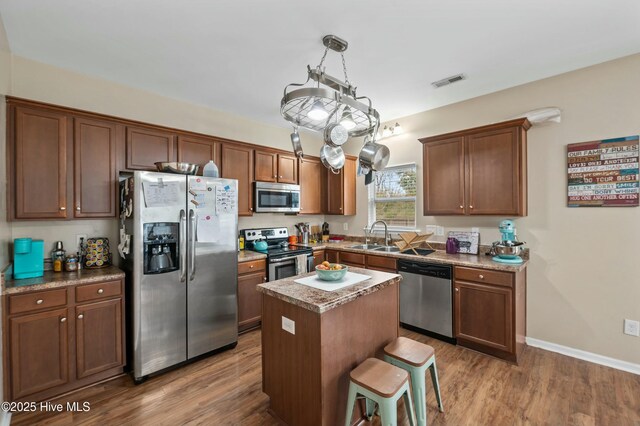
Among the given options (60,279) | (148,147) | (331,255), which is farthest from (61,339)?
(331,255)

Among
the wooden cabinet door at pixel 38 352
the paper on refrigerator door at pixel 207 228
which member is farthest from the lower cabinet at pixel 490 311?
the wooden cabinet door at pixel 38 352

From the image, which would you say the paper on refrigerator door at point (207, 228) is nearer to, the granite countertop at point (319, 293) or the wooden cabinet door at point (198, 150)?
the wooden cabinet door at point (198, 150)

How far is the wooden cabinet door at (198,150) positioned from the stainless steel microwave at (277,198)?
0.68 metres

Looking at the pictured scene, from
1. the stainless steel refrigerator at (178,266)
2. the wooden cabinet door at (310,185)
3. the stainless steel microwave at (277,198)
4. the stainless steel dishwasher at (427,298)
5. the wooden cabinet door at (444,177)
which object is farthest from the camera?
the wooden cabinet door at (310,185)

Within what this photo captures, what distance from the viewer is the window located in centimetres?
406

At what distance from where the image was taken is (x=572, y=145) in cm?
277

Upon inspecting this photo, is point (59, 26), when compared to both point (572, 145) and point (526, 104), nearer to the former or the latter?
point (526, 104)

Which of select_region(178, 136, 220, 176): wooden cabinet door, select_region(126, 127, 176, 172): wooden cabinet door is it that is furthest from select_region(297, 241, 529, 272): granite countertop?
select_region(126, 127, 176, 172): wooden cabinet door

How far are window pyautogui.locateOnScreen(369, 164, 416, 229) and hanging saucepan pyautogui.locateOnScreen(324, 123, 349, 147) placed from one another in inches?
82.0

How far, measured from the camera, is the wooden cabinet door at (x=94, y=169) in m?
2.52

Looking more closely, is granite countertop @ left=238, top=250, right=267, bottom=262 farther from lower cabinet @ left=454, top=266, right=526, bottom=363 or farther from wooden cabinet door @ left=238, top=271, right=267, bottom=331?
lower cabinet @ left=454, top=266, right=526, bottom=363

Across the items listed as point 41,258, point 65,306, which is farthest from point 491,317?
point 41,258

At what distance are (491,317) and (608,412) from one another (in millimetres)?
918

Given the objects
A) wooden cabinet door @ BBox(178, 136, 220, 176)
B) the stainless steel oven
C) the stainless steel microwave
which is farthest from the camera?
the stainless steel microwave
